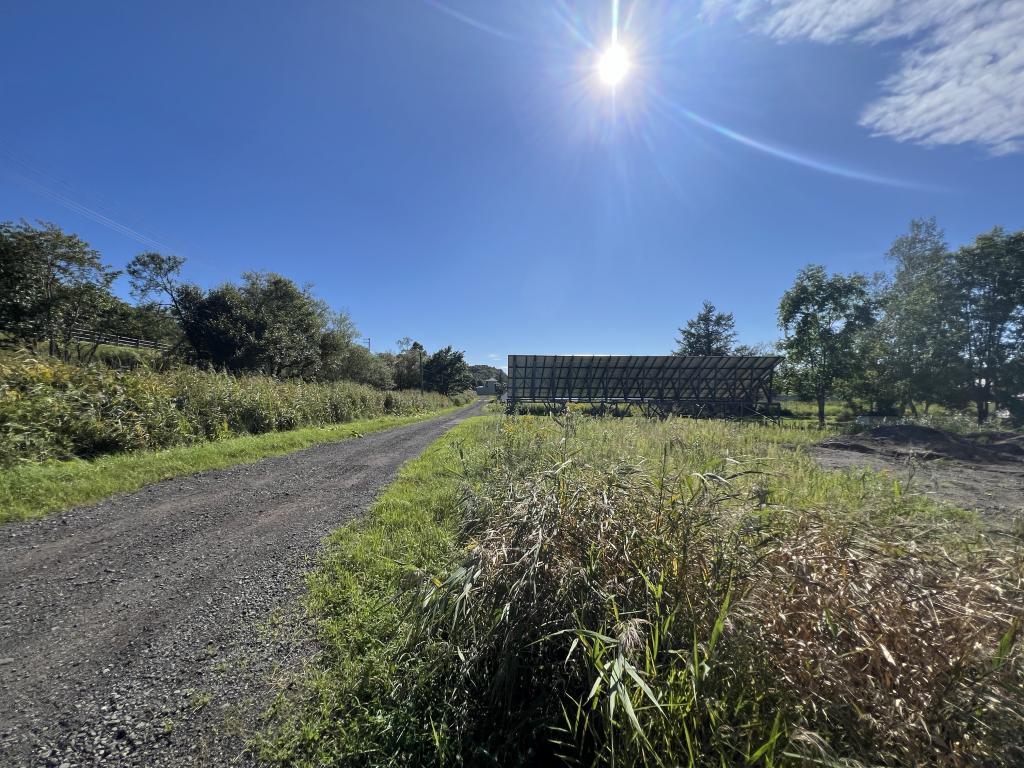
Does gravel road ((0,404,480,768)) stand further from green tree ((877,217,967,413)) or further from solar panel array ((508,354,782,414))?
green tree ((877,217,967,413))

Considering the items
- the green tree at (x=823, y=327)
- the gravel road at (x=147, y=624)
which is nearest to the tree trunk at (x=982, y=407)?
the green tree at (x=823, y=327)

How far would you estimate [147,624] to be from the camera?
2318 mm

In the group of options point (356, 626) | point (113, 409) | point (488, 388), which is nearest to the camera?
point (356, 626)

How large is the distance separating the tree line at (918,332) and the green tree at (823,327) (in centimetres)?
5

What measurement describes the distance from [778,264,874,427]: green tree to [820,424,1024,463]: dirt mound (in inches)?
372

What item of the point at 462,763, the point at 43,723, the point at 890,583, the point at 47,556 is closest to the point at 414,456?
the point at 47,556

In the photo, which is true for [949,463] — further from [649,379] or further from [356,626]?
[649,379]

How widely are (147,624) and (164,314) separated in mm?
31573

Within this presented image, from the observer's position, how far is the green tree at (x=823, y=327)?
20422mm

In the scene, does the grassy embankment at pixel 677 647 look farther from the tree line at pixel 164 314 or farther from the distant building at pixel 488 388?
the distant building at pixel 488 388

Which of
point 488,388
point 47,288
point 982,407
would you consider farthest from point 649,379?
point 488,388

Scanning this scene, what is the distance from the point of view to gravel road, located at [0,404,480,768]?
62.7 inches

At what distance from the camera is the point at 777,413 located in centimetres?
2178

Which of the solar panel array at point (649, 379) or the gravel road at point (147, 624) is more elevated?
the solar panel array at point (649, 379)
